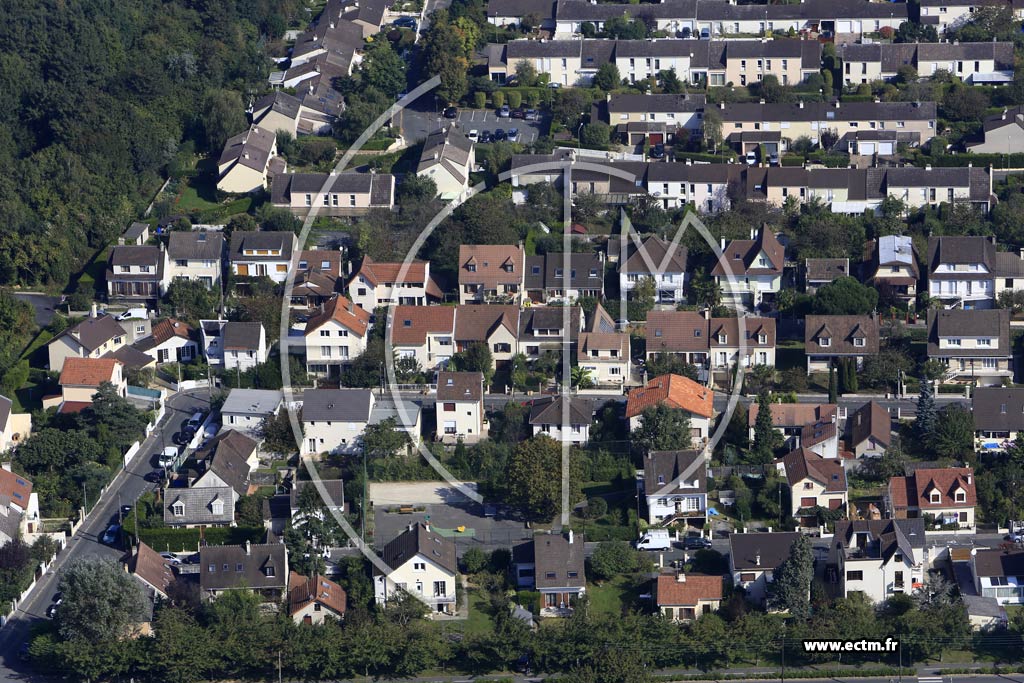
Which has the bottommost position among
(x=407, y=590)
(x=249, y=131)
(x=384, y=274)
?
(x=407, y=590)

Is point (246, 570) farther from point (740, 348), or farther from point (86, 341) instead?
point (740, 348)

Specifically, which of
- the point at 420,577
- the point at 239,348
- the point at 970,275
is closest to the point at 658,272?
the point at 970,275

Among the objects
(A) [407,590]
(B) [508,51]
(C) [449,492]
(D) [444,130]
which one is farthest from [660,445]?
(B) [508,51]

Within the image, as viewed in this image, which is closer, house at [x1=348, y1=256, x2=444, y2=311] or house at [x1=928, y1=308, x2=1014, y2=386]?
house at [x1=928, y1=308, x2=1014, y2=386]

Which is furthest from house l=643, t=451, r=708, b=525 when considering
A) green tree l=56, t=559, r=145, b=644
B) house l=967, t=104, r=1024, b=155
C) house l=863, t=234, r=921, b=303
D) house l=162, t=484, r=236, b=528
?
house l=967, t=104, r=1024, b=155

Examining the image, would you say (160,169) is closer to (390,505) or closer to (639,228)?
(639,228)

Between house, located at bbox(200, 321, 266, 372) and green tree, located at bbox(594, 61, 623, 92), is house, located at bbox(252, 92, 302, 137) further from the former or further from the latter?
house, located at bbox(200, 321, 266, 372)
